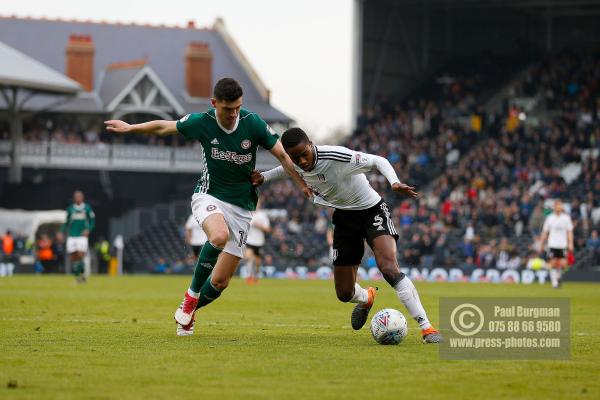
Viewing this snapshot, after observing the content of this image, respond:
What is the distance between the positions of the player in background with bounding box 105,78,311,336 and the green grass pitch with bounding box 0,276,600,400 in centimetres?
66

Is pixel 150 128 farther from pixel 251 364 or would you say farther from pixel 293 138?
pixel 251 364

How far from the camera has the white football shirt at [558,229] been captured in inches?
1232

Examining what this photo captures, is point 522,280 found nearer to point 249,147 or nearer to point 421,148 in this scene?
point 421,148

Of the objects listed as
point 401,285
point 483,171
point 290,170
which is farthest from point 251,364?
point 483,171

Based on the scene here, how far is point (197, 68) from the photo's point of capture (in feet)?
223

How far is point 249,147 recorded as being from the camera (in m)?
13.0

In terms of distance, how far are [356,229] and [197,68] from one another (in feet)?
183

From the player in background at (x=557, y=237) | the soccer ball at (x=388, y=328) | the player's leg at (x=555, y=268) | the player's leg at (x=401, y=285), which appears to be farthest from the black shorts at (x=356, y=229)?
the player's leg at (x=555, y=268)

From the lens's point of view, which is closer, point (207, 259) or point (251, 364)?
point (251, 364)

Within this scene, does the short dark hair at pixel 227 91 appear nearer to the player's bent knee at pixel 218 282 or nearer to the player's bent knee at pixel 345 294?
the player's bent knee at pixel 218 282

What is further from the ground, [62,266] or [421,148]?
[421,148]

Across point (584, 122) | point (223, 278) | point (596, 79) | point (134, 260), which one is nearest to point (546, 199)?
point (584, 122)

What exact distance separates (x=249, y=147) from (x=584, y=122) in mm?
37086

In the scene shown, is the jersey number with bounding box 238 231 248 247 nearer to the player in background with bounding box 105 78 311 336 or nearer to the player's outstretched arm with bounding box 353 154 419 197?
the player in background with bounding box 105 78 311 336
